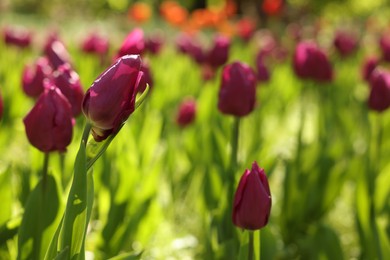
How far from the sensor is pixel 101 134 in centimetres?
104

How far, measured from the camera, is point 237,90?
1743 mm

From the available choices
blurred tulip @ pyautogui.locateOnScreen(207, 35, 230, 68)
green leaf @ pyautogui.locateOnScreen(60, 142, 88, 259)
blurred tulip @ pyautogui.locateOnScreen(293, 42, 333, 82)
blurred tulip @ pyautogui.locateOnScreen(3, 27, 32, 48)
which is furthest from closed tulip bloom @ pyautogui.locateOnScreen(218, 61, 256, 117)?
blurred tulip @ pyautogui.locateOnScreen(3, 27, 32, 48)

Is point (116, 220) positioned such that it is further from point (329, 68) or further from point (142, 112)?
point (329, 68)

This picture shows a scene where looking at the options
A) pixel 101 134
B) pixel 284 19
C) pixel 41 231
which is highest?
pixel 101 134

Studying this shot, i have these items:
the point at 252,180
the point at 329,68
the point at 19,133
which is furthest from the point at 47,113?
the point at 19,133

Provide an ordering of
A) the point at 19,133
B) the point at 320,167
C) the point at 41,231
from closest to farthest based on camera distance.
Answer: the point at 41,231 < the point at 320,167 < the point at 19,133

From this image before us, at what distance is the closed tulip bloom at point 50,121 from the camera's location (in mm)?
1218

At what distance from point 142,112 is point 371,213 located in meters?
1.15

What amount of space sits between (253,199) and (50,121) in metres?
0.43

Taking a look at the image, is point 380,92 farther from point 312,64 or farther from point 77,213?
point 77,213

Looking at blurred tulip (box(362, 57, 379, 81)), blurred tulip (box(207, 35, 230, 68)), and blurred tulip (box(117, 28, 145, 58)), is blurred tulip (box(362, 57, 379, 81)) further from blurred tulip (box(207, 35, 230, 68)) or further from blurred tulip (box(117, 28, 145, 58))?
blurred tulip (box(117, 28, 145, 58))

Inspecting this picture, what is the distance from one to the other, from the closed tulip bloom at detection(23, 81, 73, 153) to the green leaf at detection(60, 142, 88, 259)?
20 cm

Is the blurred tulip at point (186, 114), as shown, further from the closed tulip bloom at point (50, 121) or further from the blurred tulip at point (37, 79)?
the closed tulip bloom at point (50, 121)

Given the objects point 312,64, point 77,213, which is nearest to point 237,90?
point 77,213
